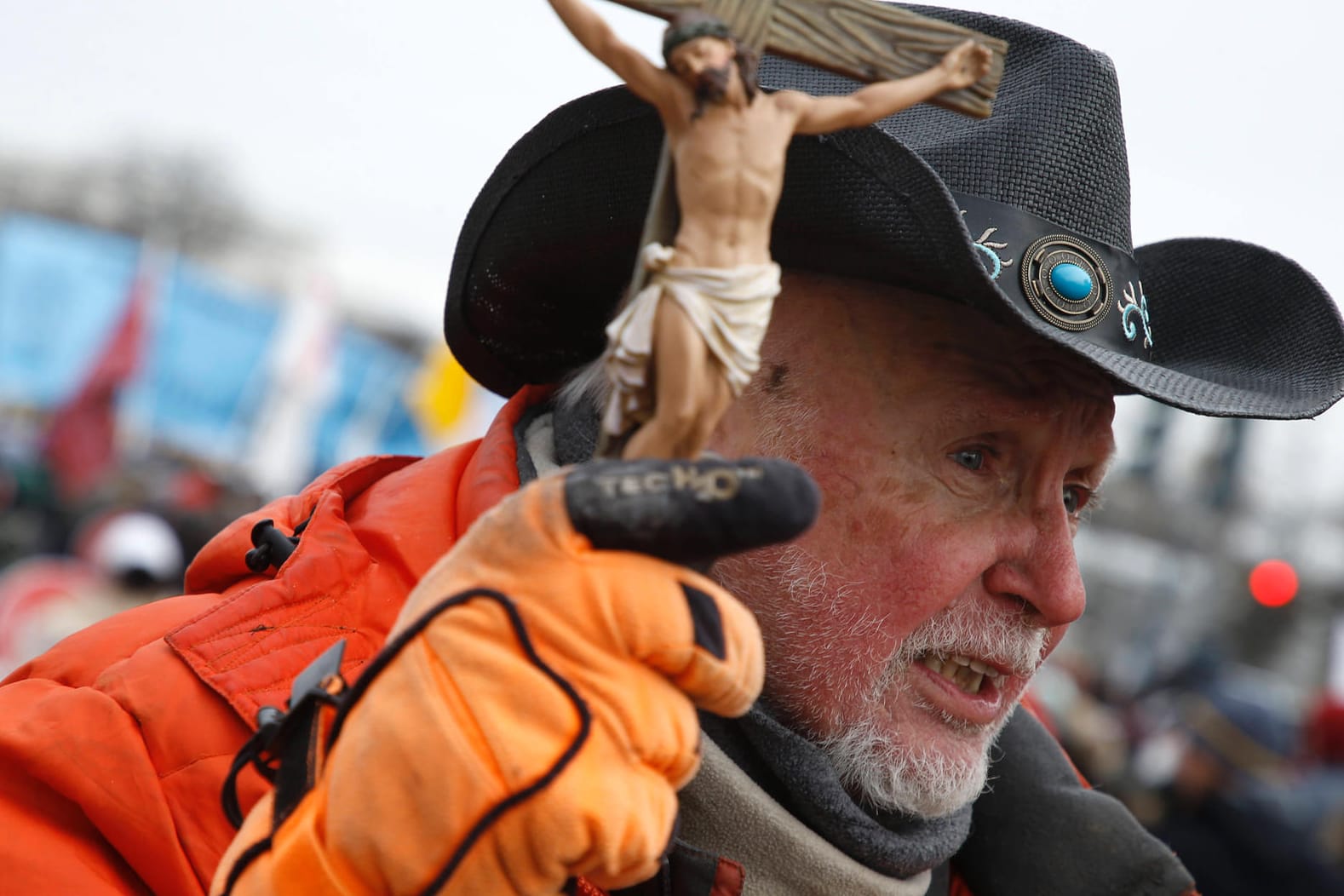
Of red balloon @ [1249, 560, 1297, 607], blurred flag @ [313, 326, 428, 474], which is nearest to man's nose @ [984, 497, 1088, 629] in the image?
blurred flag @ [313, 326, 428, 474]

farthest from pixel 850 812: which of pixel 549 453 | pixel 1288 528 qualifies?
pixel 1288 528

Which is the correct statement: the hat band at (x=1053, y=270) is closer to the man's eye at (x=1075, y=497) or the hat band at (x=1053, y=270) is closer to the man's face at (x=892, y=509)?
the man's face at (x=892, y=509)

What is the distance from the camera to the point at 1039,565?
6.84 ft

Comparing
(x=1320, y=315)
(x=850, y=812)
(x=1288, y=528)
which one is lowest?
(x=1288, y=528)

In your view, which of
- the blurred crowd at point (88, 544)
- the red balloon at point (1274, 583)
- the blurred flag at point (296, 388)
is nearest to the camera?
the blurred crowd at point (88, 544)

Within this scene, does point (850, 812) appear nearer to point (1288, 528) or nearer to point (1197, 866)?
point (1197, 866)

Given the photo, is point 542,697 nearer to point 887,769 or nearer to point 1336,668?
point 887,769

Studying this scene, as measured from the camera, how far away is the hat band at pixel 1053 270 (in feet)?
6.00

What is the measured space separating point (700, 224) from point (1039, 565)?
1127mm

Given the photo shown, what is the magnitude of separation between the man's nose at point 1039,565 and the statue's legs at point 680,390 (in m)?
0.99

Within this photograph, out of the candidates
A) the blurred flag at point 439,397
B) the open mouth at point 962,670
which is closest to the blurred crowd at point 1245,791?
the open mouth at point 962,670

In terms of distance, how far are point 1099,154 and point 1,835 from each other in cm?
185

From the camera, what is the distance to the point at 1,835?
1.52 metres

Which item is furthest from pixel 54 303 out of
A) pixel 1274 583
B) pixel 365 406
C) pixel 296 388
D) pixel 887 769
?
pixel 1274 583
